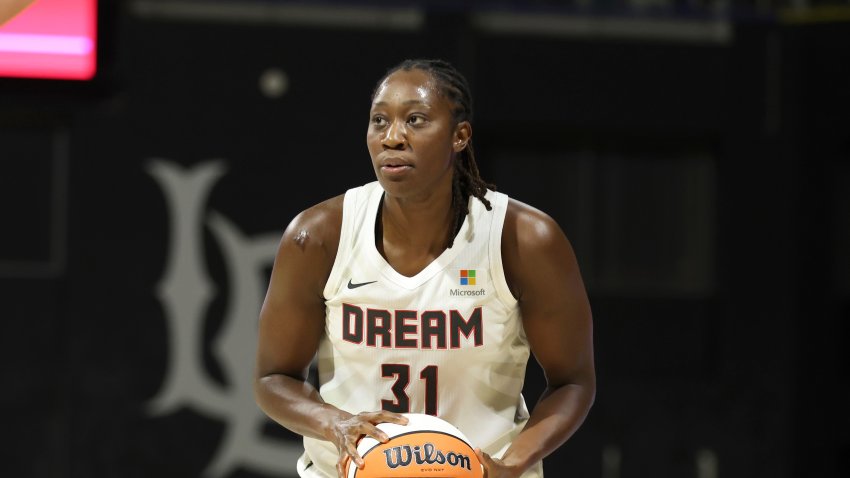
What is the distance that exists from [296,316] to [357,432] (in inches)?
15.0

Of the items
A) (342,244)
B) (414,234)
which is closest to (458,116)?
(414,234)

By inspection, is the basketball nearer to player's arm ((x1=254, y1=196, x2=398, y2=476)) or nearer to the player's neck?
player's arm ((x1=254, y1=196, x2=398, y2=476))

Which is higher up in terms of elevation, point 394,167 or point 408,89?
point 408,89

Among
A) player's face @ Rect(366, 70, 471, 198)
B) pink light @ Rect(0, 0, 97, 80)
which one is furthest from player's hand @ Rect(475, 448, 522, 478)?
pink light @ Rect(0, 0, 97, 80)

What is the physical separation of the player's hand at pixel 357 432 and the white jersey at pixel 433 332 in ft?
0.74

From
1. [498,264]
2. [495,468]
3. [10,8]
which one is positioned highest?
[10,8]

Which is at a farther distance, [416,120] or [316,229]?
[316,229]

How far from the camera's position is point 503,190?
6844mm

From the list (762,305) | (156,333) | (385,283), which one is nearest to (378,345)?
(385,283)

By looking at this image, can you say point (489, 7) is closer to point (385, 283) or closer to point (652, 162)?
point (652, 162)

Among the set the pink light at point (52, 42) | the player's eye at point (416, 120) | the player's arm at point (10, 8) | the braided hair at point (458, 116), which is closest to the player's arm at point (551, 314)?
the braided hair at point (458, 116)

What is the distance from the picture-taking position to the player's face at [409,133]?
8.75 feet

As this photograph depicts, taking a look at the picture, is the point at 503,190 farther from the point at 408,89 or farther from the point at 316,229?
the point at 408,89

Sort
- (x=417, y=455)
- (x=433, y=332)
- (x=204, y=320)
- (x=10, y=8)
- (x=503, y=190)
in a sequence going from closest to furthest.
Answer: (x=417, y=455)
(x=433, y=332)
(x=10, y=8)
(x=204, y=320)
(x=503, y=190)
